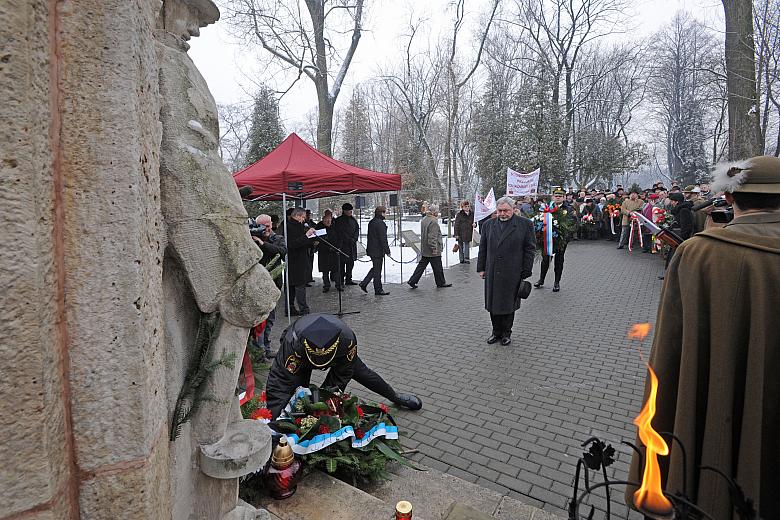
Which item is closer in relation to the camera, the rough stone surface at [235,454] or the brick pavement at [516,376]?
the rough stone surface at [235,454]

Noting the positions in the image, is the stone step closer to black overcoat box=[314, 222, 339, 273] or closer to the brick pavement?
the brick pavement

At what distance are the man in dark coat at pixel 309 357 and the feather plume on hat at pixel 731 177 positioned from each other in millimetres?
2611

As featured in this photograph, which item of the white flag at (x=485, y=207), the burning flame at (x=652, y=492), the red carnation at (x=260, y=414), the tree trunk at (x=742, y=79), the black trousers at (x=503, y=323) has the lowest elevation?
the black trousers at (x=503, y=323)

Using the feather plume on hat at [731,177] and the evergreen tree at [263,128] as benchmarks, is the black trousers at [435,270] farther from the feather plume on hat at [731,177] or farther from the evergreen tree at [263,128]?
the evergreen tree at [263,128]

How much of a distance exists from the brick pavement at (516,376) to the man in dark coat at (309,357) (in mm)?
882

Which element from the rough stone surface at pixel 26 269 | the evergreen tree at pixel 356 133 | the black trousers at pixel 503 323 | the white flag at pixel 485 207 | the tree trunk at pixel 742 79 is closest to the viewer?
the rough stone surface at pixel 26 269

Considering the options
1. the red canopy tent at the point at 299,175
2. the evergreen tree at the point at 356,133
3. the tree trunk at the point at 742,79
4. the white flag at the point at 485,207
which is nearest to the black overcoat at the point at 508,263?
the red canopy tent at the point at 299,175

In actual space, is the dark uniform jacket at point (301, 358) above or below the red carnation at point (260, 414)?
above

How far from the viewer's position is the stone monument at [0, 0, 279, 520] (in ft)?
3.32

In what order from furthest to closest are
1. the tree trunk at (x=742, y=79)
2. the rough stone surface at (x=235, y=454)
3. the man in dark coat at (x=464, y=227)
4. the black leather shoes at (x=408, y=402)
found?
the man in dark coat at (x=464, y=227) < the tree trunk at (x=742, y=79) < the black leather shoes at (x=408, y=402) < the rough stone surface at (x=235, y=454)

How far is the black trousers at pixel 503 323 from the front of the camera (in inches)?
265

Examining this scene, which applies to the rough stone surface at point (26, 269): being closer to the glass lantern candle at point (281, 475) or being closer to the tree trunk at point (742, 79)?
the glass lantern candle at point (281, 475)

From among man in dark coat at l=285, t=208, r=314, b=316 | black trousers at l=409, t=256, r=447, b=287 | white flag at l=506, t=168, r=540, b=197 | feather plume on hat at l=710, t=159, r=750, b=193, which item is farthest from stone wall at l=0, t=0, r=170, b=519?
white flag at l=506, t=168, r=540, b=197

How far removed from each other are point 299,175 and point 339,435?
226 inches
